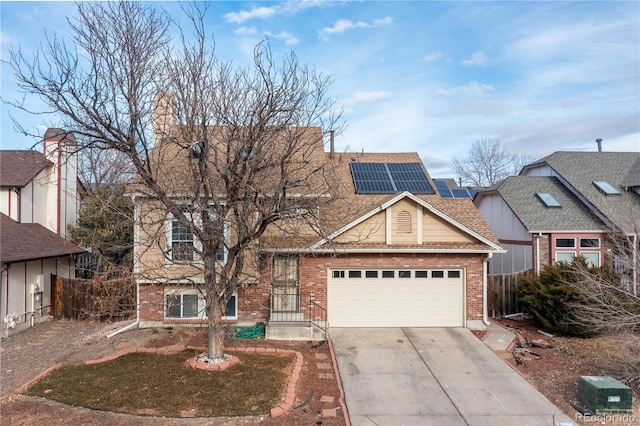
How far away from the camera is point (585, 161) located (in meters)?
18.6

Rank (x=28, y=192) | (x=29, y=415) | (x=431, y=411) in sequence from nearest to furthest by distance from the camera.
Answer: (x=29, y=415)
(x=431, y=411)
(x=28, y=192)

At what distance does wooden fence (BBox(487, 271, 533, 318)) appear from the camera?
43.2 ft

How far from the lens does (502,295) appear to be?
13312 mm

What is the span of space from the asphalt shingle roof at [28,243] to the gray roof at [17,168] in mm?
1326

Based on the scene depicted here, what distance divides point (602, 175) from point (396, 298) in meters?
13.3

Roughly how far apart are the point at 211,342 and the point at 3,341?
754cm

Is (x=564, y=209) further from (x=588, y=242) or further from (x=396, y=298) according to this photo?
(x=396, y=298)

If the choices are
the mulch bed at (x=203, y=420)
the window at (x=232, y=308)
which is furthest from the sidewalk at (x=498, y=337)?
the window at (x=232, y=308)

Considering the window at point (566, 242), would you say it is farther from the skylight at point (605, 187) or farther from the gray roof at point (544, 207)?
the skylight at point (605, 187)

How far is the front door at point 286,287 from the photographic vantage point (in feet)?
38.7

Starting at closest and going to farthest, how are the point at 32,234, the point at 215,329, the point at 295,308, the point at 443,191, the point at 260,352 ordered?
the point at 215,329 → the point at 260,352 → the point at 295,308 → the point at 32,234 → the point at 443,191

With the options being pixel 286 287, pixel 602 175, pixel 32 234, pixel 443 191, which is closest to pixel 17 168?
pixel 32 234

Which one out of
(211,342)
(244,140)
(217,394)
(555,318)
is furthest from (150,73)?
(555,318)

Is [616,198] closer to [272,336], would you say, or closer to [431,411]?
[431,411]
